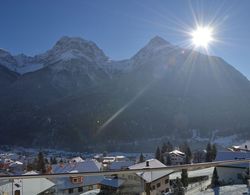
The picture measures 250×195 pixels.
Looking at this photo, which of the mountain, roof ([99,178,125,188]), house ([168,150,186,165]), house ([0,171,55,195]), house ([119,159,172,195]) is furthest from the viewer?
the mountain

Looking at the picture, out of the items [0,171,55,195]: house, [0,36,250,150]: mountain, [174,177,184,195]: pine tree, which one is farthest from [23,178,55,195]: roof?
[0,36,250,150]: mountain

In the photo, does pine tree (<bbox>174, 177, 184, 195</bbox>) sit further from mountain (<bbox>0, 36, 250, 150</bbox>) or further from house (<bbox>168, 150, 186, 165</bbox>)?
mountain (<bbox>0, 36, 250, 150</bbox>)

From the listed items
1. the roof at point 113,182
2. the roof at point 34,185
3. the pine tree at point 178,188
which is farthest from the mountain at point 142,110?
the roof at point 34,185

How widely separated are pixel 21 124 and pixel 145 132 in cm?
5198

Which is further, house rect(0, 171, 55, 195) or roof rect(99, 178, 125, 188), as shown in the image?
roof rect(99, 178, 125, 188)

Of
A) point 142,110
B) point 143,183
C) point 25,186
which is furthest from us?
point 142,110

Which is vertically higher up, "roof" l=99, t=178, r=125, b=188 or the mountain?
the mountain

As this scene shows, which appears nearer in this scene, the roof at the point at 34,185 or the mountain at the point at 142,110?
the roof at the point at 34,185

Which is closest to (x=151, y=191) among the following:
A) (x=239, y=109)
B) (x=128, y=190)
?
(x=128, y=190)

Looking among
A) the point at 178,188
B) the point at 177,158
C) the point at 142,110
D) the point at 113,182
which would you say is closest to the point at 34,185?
the point at 113,182

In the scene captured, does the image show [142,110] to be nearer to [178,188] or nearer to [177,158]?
[177,158]

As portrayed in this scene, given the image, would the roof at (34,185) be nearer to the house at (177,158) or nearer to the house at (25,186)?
the house at (25,186)

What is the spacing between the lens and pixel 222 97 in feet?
510

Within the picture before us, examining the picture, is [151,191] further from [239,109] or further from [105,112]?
[239,109]
